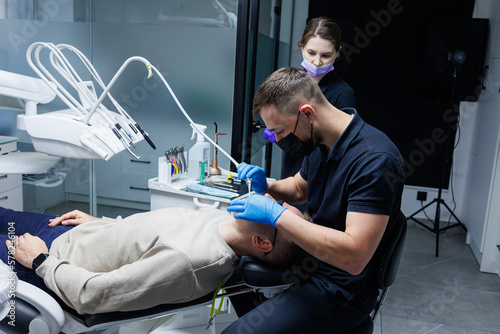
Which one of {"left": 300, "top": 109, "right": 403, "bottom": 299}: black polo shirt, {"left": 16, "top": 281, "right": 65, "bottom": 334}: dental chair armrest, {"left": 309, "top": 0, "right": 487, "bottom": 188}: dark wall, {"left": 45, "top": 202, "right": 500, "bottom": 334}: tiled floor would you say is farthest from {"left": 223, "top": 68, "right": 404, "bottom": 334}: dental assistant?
{"left": 309, "top": 0, "right": 487, "bottom": 188}: dark wall

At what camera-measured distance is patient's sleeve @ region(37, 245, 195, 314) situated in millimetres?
1189

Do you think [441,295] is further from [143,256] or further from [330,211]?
[143,256]

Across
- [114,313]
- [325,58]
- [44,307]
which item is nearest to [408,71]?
[325,58]

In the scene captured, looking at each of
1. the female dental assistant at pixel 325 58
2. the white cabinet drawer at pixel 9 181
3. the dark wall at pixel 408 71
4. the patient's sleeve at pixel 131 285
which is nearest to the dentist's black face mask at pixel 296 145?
the patient's sleeve at pixel 131 285

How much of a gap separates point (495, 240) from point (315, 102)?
2291 millimetres

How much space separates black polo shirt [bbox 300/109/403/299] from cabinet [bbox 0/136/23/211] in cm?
206

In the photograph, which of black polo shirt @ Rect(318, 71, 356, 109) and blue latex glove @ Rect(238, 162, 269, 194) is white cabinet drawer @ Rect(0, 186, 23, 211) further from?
black polo shirt @ Rect(318, 71, 356, 109)

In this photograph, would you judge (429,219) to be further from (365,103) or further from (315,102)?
(315,102)

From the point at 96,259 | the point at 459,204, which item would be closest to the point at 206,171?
the point at 96,259

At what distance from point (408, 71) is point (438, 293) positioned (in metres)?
1.98

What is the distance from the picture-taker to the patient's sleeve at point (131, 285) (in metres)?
1.19

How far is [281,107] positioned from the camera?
49.4 inches

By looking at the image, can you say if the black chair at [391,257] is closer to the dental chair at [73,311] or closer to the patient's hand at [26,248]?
the dental chair at [73,311]

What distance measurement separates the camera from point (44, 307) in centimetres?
115
